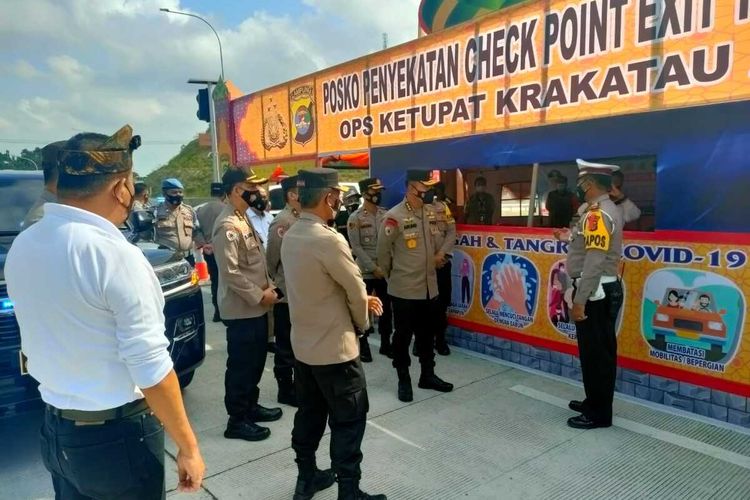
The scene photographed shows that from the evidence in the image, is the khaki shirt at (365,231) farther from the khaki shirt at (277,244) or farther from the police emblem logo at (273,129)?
the police emblem logo at (273,129)

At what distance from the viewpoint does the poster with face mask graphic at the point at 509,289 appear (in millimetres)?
4848

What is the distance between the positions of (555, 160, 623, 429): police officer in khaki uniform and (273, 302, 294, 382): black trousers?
222 centimetres

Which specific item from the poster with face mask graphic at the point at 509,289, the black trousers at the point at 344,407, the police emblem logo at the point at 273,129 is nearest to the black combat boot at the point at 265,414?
the black trousers at the point at 344,407

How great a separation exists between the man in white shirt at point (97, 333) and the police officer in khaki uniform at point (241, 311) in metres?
1.84

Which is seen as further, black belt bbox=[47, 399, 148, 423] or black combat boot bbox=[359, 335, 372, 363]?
black combat boot bbox=[359, 335, 372, 363]

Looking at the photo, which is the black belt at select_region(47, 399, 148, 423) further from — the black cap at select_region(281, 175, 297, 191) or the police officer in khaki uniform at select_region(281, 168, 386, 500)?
the black cap at select_region(281, 175, 297, 191)

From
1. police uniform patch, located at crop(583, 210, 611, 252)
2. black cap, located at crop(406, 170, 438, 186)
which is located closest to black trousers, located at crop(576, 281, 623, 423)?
police uniform patch, located at crop(583, 210, 611, 252)

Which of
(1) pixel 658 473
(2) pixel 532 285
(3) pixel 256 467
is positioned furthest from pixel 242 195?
(1) pixel 658 473

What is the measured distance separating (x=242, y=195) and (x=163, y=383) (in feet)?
7.84

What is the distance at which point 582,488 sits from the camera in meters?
2.94

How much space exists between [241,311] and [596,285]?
2439 millimetres

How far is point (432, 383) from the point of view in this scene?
4.44 metres

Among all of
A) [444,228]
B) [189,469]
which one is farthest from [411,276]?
[189,469]

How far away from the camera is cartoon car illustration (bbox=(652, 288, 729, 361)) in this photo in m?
3.65
